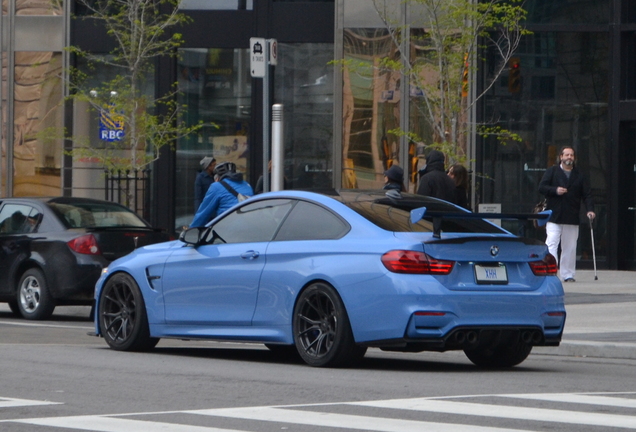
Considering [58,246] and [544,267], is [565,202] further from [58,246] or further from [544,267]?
[544,267]

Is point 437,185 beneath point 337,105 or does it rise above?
beneath

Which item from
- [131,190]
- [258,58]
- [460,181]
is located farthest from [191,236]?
[131,190]

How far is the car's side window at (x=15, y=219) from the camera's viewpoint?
52.3ft

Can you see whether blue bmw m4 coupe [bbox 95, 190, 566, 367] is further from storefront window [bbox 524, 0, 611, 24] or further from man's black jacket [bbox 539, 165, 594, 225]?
storefront window [bbox 524, 0, 611, 24]

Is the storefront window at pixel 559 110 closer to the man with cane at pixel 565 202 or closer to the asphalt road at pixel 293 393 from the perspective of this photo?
the man with cane at pixel 565 202

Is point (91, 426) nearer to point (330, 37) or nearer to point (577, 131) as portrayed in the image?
point (577, 131)

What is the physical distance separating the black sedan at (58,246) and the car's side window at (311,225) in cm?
560

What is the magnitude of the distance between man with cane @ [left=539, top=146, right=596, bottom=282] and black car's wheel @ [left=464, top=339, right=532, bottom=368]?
8.97 meters

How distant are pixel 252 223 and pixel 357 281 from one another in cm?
155

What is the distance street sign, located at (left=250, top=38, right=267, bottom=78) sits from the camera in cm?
1714

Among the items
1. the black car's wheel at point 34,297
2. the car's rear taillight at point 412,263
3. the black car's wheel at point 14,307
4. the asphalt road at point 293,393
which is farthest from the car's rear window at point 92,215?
the car's rear taillight at point 412,263

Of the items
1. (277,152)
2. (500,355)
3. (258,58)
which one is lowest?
(500,355)

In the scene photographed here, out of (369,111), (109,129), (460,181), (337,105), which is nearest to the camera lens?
(460,181)

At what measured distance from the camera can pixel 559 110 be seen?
905 inches
